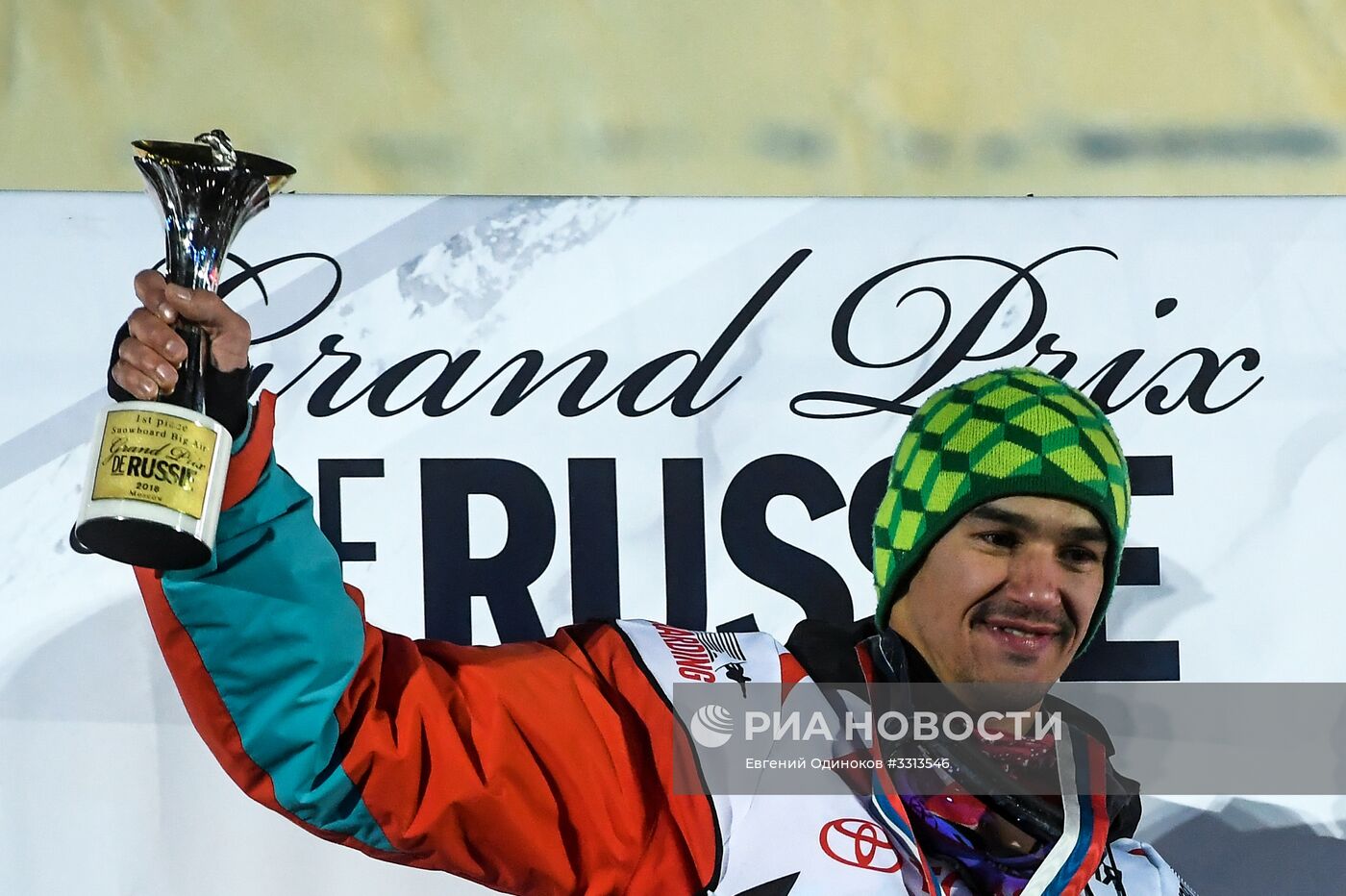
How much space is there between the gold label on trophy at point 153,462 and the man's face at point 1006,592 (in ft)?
2.74

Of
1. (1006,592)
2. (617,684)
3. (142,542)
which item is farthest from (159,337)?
(1006,592)

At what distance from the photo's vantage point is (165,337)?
103cm

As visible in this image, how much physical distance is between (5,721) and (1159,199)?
164 cm

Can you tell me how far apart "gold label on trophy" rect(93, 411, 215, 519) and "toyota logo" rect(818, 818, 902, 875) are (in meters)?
0.72

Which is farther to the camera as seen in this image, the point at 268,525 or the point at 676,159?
the point at 676,159

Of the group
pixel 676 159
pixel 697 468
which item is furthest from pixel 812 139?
pixel 697 468

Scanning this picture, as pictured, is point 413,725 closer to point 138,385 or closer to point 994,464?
point 138,385

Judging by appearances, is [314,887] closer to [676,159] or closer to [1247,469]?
[676,159]

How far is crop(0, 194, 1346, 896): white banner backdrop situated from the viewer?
5.55 ft

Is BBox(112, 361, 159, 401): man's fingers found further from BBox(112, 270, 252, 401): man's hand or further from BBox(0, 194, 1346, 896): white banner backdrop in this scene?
BBox(0, 194, 1346, 896): white banner backdrop

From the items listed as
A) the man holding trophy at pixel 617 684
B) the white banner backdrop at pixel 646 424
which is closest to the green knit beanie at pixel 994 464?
the man holding trophy at pixel 617 684

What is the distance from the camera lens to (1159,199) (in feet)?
6.11

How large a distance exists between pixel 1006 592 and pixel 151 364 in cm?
93

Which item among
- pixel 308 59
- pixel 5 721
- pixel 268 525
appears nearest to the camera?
pixel 268 525
